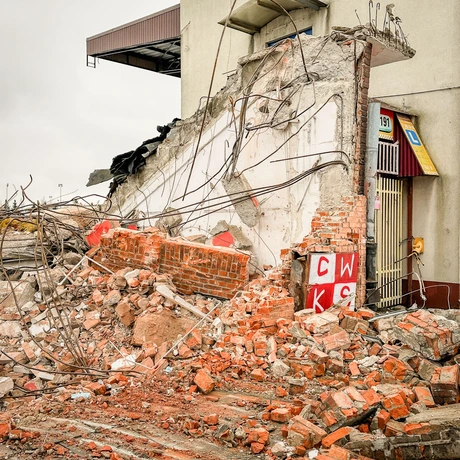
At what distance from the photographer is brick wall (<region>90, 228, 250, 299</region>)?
703 cm

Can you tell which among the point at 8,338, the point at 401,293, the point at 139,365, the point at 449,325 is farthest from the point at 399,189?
the point at 8,338

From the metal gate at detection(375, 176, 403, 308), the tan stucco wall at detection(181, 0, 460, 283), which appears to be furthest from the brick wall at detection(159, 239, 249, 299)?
the tan stucco wall at detection(181, 0, 460, 283)

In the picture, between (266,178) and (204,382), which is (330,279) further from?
(204,382)

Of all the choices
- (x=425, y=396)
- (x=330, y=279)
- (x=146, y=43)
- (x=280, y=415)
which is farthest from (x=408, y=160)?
(x=146, y=43)

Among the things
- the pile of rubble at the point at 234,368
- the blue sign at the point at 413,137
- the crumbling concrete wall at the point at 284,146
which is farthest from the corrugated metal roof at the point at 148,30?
the pile of rubble at the point at 234,368

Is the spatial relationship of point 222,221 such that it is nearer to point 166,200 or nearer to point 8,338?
point 166,200

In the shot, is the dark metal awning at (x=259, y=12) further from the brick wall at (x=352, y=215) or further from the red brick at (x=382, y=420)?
the red brick at (x=382, y=420)

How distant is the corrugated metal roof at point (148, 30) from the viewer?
15.9 metres

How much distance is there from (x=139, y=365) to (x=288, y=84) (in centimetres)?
454

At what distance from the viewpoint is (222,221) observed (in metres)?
8.20

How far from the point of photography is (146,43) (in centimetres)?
1603

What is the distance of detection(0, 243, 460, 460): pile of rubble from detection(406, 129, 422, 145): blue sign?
3.55 m

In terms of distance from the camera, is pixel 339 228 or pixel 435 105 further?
pixel 435 105

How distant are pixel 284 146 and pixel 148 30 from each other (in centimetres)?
1044
